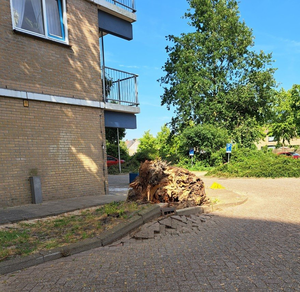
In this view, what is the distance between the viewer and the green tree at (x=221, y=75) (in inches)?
986

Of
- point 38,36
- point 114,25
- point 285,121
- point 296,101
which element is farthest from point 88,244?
point 285,121

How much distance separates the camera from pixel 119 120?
1007 centimetres

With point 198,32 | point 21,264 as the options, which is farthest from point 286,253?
point 198,32

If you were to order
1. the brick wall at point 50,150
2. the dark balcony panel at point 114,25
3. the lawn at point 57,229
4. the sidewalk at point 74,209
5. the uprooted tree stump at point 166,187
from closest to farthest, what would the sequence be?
the sidewalk at point 74,209, the lawn at point 57,229, the uprooted tree stump at point 166,187, the brick wall at point 50,150, the dark balcony panel at point 114,25

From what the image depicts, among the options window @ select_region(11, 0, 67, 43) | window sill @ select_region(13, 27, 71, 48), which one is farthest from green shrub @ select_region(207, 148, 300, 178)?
window @ select_region(11, 0, 67, 43)

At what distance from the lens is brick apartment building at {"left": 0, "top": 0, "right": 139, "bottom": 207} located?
692 centimetres

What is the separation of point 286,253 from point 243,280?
4.07ft

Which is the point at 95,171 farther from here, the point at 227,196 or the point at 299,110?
the point at 299,110

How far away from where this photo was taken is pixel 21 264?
3420 mm

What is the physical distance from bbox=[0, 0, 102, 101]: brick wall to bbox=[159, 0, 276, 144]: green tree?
17.2m

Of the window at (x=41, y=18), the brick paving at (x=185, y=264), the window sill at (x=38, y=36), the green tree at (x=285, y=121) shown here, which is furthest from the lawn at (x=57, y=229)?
the green tree at (x=285, y=121)

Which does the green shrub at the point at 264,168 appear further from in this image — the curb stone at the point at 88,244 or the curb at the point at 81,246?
the curb at the point at 81,246

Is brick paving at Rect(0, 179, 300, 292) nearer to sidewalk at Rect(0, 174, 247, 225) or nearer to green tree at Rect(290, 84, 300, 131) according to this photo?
sidewalk at Rect(0, 174, 247, 225)

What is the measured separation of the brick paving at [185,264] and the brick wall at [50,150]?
400 centimetres
